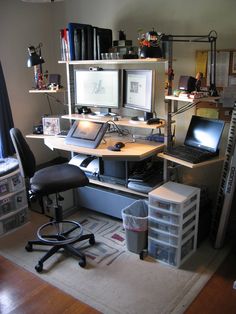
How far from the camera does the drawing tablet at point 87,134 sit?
2.68 metres

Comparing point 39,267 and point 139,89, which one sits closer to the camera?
point 39,267

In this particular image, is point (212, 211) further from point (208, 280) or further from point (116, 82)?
point (116, 82)

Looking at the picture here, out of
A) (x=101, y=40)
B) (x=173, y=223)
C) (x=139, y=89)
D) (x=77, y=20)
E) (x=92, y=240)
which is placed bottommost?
(x=92, y=240)

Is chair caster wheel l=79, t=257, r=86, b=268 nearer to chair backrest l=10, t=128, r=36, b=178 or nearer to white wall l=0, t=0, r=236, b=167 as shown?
chair backrest l=10, t=128, r=36, b=178

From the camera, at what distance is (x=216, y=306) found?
2027 mm

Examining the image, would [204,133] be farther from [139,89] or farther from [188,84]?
[139,89]

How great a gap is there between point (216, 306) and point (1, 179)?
193 cm

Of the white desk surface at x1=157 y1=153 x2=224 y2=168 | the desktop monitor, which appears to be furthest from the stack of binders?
the white desk surface at x1=157 y1=153 x2=224 y2=168

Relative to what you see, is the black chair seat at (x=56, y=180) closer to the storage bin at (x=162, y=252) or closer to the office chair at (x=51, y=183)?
the office chair at (x=51, y=183)

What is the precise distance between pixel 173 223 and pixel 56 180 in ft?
2.93

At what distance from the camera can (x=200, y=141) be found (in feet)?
8.36

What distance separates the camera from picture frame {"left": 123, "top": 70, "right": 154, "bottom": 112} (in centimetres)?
262

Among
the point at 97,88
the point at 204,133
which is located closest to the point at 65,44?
the point at 97,88

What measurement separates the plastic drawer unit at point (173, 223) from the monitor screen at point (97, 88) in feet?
3.16
